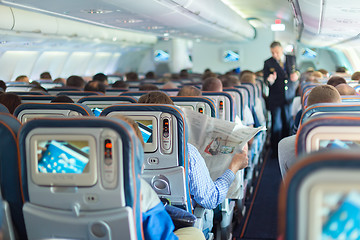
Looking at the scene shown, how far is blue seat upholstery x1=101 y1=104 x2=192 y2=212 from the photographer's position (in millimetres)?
3350

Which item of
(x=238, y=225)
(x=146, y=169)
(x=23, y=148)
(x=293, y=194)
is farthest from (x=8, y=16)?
(x=293, y=194)

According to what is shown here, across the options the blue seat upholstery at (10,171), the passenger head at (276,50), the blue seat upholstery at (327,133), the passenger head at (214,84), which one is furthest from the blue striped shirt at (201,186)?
the passenger head at (276,50)

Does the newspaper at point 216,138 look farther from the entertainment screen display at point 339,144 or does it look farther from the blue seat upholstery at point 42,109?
the entertainment screen display at point 339,144

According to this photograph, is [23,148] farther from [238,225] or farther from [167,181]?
[238,225]

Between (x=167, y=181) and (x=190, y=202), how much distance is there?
9.3 inches

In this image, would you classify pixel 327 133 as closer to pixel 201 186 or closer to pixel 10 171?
pixel 10 171

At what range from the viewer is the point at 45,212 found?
231 cm

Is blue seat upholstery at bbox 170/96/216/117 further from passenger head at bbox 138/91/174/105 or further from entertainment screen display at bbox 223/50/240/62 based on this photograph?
entertainment screen display at bbox 223/50/240/62

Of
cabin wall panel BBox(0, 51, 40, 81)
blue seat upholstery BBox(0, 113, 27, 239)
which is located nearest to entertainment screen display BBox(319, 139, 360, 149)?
blue seat upholstery BBox(0, 113, 27, 239)

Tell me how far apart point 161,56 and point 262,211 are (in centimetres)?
2199

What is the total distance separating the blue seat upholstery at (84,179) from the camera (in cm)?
217

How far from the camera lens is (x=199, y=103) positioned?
4879 mm

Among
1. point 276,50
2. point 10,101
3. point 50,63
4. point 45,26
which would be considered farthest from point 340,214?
point 50,63

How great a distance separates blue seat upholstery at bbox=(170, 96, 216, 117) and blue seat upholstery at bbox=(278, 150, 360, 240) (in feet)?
11.4
